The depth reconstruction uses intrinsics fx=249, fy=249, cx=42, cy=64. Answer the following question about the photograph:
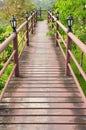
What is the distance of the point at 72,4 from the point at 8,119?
3675 millimetres

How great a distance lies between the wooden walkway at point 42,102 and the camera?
3.59m

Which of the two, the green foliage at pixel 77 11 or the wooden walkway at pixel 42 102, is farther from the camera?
the green foliage at pixel 77 11

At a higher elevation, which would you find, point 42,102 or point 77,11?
point 77,11

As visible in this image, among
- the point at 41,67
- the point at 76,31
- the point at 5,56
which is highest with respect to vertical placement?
the point at 76,31

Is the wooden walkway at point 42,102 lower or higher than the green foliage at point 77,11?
lower

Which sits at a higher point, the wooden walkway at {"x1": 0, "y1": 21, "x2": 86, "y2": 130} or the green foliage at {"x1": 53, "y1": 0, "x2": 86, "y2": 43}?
the green foliage at {"x1": 53, "y1": 0, "x2": 86, "y2": 43}

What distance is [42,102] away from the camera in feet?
14.0

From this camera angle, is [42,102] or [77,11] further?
[77,11]

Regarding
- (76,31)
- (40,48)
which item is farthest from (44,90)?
(40,48)

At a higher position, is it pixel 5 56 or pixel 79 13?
pixel 79 13

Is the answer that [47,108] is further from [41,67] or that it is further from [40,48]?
[40,48]

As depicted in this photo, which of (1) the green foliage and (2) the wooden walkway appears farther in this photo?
(1) the green foliage

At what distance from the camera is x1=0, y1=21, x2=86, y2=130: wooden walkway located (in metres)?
3.59

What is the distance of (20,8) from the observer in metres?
22.6
